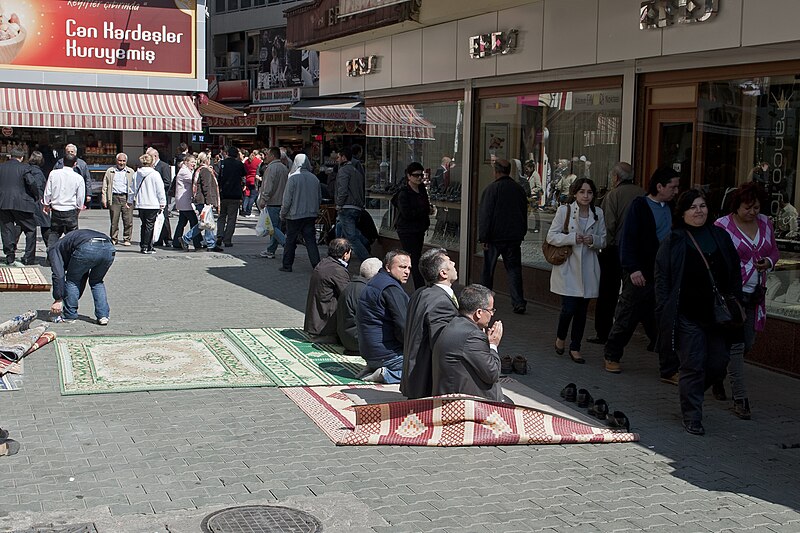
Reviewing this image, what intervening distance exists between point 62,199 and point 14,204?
71 cm

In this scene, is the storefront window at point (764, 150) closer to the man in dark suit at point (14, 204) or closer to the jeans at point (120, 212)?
the man in dark suit at point (14, 204)

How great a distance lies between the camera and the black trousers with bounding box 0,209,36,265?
50.2ft

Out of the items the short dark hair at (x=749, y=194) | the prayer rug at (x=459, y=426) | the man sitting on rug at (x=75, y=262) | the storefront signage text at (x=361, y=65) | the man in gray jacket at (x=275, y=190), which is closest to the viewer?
the prayer rug at (x=459, y=426)

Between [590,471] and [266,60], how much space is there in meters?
36.8

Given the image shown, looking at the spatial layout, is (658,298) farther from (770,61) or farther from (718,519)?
(770,61)

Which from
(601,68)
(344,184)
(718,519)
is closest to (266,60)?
(344,184)

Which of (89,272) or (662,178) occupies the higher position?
(662,178)

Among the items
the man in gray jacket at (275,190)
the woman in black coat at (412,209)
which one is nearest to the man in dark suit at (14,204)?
the man in gray jacket at (275,190)

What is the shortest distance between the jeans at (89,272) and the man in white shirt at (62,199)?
4508 mm

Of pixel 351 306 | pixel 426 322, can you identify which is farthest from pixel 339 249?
pixel 426 322

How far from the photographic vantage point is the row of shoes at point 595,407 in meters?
7.14

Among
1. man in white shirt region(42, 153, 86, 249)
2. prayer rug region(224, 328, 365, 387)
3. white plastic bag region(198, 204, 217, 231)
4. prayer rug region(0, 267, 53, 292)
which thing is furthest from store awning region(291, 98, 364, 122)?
prayer rug region(224, 328, 365, 387)

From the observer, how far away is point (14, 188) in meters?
15.2

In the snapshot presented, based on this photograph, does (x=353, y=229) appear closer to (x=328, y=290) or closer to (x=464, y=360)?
(x=328, y=290)
